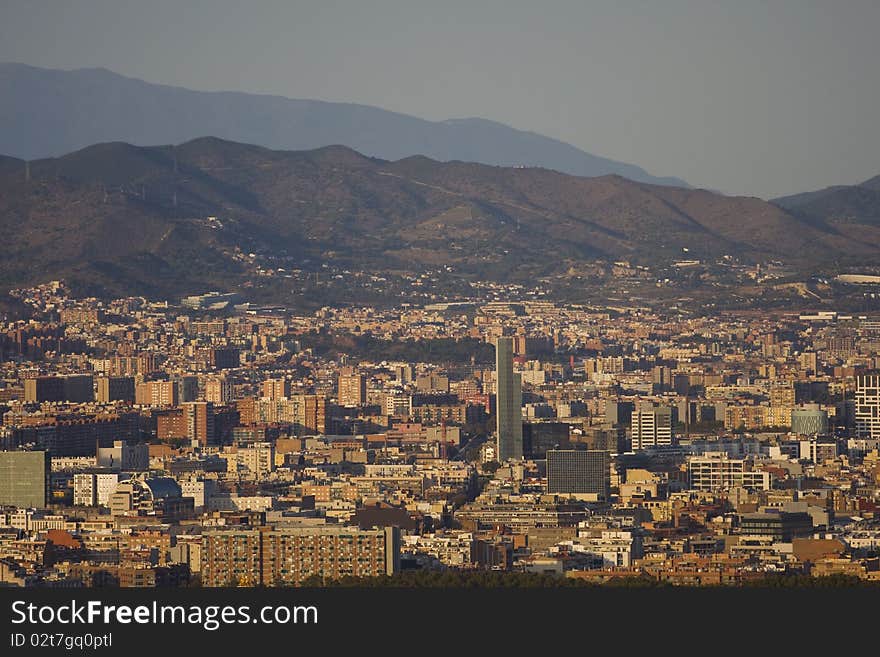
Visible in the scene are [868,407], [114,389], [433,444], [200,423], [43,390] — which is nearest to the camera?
[433,444]

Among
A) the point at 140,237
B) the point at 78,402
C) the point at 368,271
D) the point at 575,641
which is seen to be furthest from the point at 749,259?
the point at 575,641

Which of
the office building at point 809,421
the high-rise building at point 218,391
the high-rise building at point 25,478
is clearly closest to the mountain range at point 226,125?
the high-rise building at point 218,391

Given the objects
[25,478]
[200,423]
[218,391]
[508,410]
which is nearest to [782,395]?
[508,410]

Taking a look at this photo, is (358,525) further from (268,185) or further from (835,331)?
(268,185)

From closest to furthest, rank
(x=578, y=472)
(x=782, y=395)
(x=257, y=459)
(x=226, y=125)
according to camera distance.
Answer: (x=578, y=472) < (x=257, y=459) < (x=782, y=395) < (x=226, y=125)

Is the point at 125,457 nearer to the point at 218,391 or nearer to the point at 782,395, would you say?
the point at 218,391

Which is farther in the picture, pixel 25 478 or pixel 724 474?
pixel 724 474

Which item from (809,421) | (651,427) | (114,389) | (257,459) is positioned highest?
(114,389)
